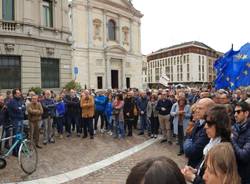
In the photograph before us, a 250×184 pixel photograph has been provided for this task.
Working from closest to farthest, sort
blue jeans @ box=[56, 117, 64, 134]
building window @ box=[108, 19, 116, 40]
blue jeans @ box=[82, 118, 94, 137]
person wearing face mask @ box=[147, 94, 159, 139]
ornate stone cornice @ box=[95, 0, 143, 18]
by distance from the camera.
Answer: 1. blue jeans @ box=[82, 118, 94, 137]
2. blue jeans @ box=[56, 117, 64, 134]
3. person wearing face mask @ box=[147, 94, 159, 139]
4. ornate stone cornice @ box=[95, 0, 143, 18]
5. building window @ box=[108, 19, 116, 40]

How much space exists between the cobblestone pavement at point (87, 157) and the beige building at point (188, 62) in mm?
98907

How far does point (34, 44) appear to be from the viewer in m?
23.8

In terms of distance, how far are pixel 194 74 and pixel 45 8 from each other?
94.7 metres

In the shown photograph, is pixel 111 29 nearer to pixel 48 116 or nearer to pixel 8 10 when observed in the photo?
pixel 8 10

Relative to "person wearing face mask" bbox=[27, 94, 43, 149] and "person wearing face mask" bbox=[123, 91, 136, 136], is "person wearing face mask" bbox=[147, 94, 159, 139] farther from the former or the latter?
"person wearing face mask" bbox=[27, 94, 43, 149]

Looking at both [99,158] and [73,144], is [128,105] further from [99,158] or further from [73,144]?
[99,158]

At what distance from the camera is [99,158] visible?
10219 millimetres

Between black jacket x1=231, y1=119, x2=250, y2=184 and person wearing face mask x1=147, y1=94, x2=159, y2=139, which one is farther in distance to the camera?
person wearing face mask x1=147, y1=94, x2=159, y2=139

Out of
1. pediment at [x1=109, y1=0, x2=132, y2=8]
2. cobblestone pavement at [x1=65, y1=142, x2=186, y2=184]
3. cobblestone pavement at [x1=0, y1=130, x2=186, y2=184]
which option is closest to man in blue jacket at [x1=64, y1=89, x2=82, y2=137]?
cobblestone pavement at [x1=0, y1=130, x2=186, y2=184]

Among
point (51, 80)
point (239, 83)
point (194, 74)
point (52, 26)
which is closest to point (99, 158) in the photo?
point (239, 83)

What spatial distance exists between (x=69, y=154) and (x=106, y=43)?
40969 millimetres

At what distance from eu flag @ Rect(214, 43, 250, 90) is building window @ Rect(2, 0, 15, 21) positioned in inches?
605

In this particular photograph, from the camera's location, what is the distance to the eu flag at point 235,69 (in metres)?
12.9

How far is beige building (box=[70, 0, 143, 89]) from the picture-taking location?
1853 inches
